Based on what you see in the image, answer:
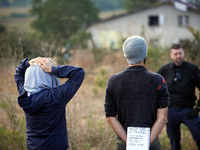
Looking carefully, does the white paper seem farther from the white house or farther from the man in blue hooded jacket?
the white house

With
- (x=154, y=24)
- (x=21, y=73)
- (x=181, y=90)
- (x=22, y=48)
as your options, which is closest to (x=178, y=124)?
(x=181, y=90)

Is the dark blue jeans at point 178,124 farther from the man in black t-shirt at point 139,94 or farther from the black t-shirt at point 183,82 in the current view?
the man in black t-shirt at point 139,94

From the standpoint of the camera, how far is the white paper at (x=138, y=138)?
75.5 inches

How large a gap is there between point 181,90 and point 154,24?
85.5 ft

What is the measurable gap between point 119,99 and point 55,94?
57 centimetres

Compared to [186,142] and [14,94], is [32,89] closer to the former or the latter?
[14,94]

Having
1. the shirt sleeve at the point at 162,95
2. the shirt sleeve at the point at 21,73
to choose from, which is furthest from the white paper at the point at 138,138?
the shirt sleeve at the point at 21,73

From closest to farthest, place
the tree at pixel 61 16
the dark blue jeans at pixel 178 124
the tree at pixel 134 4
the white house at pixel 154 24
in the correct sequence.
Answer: the dark blue jeans at pixel 178 124 < the white house at pixel 154 24 < the tree at pixel 61 16 < the tree at pixel 134 4

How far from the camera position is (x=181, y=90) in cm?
356

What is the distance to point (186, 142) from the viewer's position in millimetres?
4117

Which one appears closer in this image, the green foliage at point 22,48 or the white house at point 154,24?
the green foliage at point 22,48

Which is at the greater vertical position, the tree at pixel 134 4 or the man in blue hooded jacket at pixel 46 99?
the tree at pixel 134 4

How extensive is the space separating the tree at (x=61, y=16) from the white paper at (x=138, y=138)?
1376 inches

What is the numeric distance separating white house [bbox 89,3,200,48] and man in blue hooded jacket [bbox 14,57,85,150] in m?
24.6
